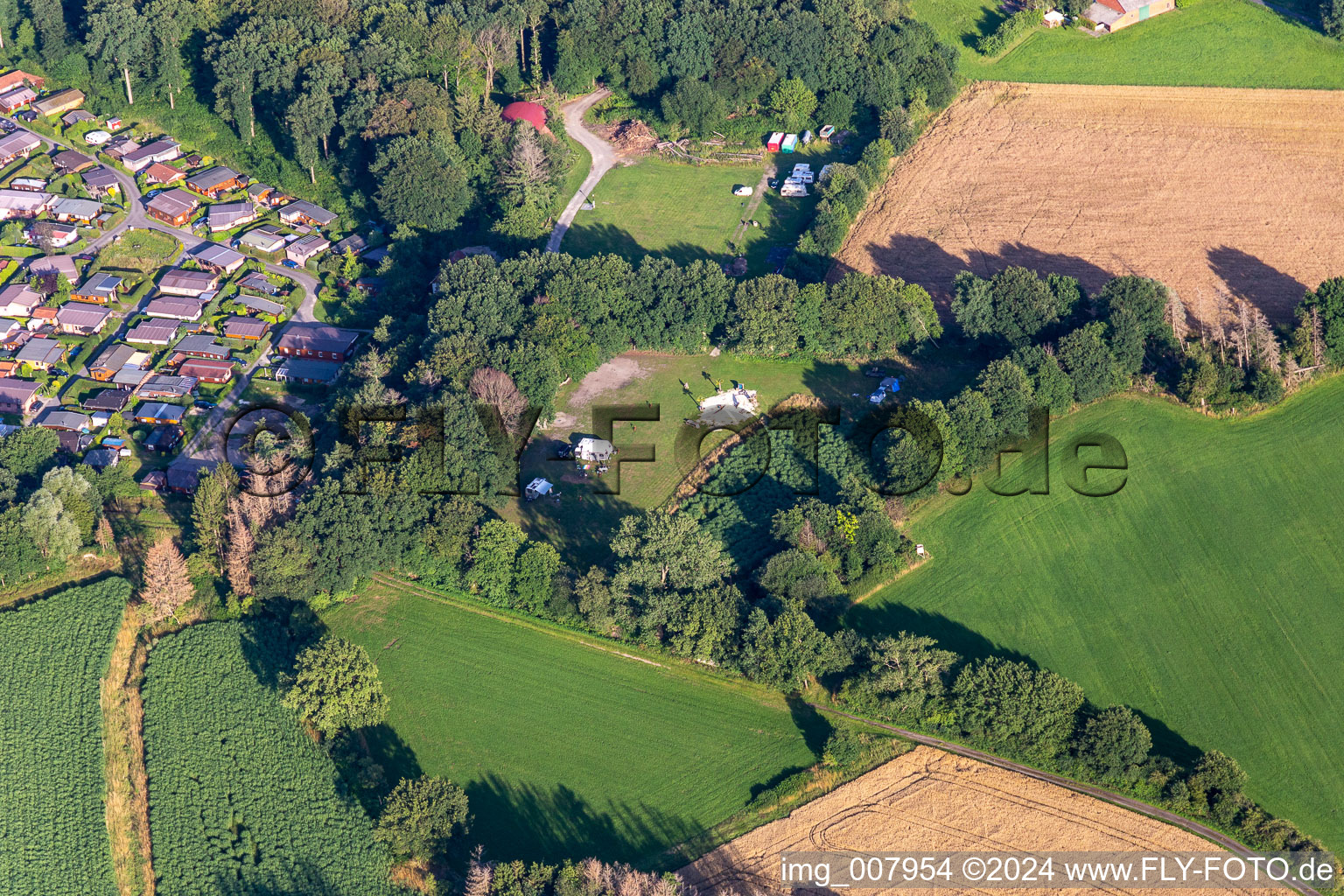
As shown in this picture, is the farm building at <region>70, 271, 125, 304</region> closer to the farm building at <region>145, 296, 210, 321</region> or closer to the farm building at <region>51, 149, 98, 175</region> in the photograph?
the farm building at <region>145, 296, 210, 321</region>

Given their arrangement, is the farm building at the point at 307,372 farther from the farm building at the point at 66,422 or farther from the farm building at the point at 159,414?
the farm building at the point at 66,422

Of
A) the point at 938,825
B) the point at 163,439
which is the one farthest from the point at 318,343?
the point at 938,825

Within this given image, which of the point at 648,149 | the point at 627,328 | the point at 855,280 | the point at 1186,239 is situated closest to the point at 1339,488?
the point at 1186,239

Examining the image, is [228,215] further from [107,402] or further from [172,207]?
[107,402]

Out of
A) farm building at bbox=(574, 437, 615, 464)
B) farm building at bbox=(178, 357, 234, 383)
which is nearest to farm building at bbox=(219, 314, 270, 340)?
farm building at bbox=(178, 357, 234, 383)

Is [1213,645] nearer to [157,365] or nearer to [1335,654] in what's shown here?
[1335,654]

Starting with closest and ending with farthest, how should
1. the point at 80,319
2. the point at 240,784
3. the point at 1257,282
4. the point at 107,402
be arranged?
the point at 240,784 → the point at 107,402 → the point at 80,319 → the point at 1257,282
